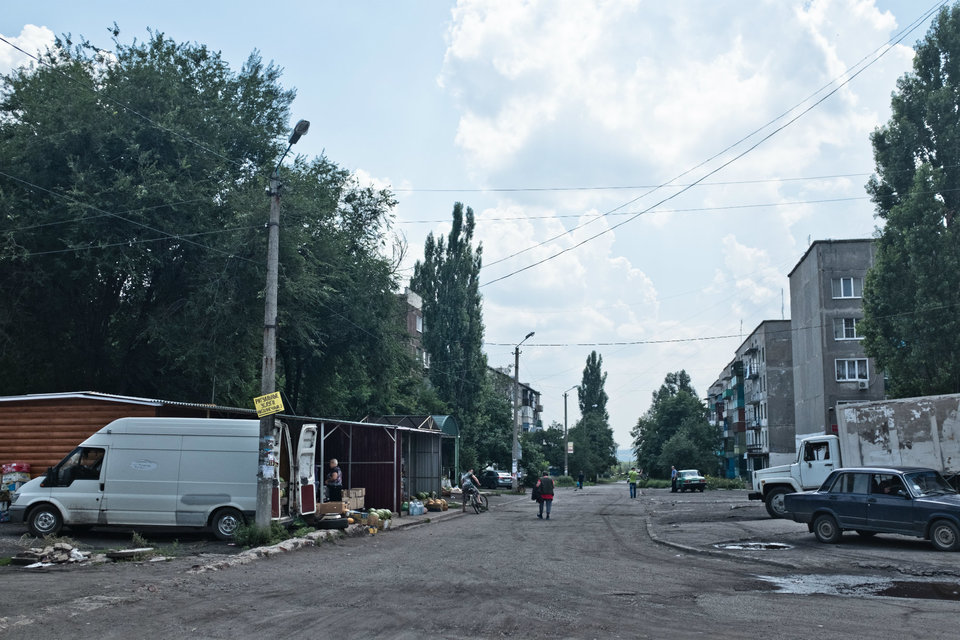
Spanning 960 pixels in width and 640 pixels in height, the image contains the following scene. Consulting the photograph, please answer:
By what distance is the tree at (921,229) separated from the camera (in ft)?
96.4

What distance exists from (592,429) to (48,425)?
270 feet

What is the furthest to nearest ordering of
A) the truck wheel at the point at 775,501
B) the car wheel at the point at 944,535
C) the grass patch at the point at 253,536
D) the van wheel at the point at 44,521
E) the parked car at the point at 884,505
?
the truck wheel at the point at 775,501 < the van wheel at the point at 44,521 < the grass patch at the point at 253,536 < the parked car at the point at 884,505 < the car wheel at the point at 944,535

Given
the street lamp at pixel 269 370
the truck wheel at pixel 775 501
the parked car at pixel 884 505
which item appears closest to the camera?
the parked car at pixel 884 505

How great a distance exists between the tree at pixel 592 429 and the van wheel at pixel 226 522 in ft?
249

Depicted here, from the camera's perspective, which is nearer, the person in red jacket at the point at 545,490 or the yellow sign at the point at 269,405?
the yellow sign at the point at 269,405

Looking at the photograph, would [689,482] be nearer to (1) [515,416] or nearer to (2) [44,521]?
(1) [515,416]

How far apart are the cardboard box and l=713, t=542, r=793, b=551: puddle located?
879cm

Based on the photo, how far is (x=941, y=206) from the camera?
98.7 ft

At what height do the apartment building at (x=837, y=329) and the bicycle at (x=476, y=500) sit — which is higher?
the apartment building at (x=837, y=329)

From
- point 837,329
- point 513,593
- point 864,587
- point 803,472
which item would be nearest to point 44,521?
point 513,593

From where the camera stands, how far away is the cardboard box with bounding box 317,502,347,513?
19922 millimetres

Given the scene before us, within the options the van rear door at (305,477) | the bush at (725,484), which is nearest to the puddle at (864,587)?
the van rear door at (305,477)

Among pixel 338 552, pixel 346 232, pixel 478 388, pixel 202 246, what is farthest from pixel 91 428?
pixel 478 388

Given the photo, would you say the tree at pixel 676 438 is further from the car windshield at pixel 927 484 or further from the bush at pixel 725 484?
the car windshield at pixel 927 484
